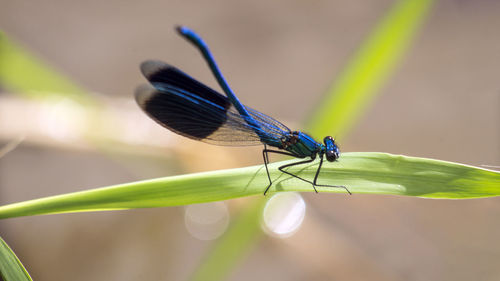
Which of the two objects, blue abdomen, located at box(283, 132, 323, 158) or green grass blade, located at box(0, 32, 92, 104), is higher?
green grass blade, located at box(0, 32, 92, 104)

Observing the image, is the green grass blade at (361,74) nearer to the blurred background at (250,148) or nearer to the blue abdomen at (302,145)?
the blue abdomen at (302,145)

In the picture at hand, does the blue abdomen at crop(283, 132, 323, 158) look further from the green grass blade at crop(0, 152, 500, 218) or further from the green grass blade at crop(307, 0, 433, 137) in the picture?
the green grass blade at crop(0, 152, 500, 218)

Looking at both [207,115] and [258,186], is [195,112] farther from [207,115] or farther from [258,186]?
[258,186]

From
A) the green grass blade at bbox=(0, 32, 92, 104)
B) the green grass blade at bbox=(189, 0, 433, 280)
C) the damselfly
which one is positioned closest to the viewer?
the damselfly

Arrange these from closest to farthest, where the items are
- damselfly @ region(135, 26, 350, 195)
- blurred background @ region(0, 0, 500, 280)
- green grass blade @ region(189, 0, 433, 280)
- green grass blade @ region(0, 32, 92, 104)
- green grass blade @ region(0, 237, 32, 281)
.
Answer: green grass blade @ region(0, 237, 32, 281)
damselfly @ region(135, 26, 350, 195)
green grass blade @ region(189, 0, 433, 280)
green grass blade @ region(0, 32, 92, 104)
blurred background @ region(0, 0, 500, 280)

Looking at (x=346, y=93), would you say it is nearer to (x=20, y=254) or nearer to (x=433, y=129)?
(x=433, y=129)

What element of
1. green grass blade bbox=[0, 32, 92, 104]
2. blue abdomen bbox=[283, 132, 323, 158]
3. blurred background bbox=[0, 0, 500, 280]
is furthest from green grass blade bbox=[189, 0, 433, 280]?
green grass blade bbox=[0, 32, 92, 104]

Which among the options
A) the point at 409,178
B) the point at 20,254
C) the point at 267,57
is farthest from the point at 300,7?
the point at 409,178

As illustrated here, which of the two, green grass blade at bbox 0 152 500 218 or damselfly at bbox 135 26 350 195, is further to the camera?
damselfly at bbox 135 26 350 195
